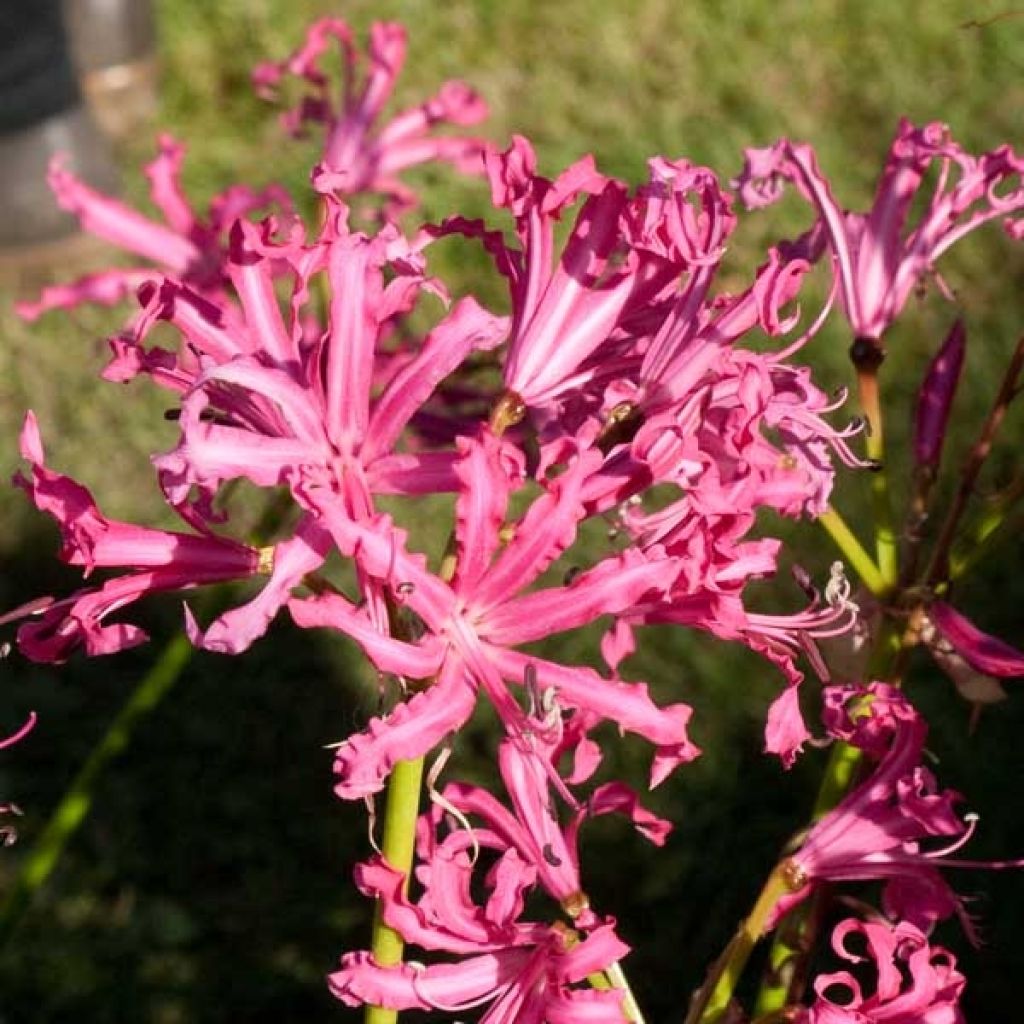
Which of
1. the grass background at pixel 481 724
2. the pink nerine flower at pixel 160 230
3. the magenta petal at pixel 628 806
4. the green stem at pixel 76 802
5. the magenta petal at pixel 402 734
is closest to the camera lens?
the magenta petal at pixel 402 734

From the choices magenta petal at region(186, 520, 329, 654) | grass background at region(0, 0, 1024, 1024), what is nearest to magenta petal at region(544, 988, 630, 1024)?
magenta petal at region(186, 520, 329, 654)

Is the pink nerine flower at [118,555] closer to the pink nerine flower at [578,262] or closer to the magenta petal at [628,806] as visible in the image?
the pink nerine flower at [578,262]

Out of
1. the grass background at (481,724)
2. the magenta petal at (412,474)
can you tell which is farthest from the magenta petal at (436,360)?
the grass background at (481,724)

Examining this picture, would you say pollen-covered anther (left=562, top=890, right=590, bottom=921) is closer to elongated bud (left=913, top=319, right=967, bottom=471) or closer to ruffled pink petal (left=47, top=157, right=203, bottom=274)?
elongated bud (left=913, top=319, right=967, bottom=471)

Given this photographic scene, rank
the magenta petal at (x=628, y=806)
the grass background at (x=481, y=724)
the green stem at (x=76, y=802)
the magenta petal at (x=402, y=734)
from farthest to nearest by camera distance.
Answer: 1. the grass background at (x=481, y=724)
2. the green stem at (x=76, y=802)
3. the magenta petal at (x=628, y=806)
4. the magenta petal at (x=402, y=734)

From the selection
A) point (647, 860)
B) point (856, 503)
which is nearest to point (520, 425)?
point (647, 860)

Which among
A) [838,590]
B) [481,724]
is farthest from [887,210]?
[481,724]

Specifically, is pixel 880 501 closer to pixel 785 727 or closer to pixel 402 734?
pixel 785 727

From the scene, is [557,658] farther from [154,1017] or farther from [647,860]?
[154,1017]
